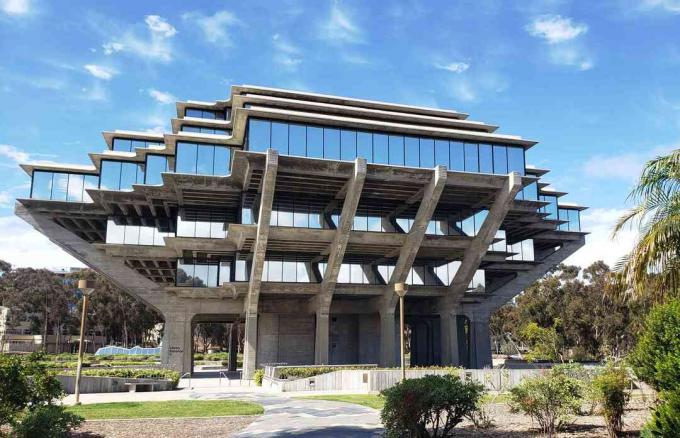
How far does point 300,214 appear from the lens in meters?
37.7

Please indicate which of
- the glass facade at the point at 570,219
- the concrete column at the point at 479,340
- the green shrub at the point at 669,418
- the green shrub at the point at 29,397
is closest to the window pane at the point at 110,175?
the green shrub at the point at 29,397

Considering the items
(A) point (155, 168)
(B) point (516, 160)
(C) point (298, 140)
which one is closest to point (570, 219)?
(B) point (516, 160)

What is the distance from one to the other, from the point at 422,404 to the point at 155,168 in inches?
1286

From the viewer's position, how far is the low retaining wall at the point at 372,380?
25953 mm

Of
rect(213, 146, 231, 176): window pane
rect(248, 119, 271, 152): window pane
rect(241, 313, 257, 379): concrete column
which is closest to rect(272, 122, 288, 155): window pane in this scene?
rect(248, 119, 271, 152): window pane

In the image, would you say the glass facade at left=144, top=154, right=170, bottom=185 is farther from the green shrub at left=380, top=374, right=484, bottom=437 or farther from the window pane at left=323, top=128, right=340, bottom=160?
the green shrub at left=380, top=374, right=484, bottom=437

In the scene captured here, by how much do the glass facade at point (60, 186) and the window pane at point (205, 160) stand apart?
379 inches

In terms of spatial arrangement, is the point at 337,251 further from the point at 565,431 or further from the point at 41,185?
the point at 565,431

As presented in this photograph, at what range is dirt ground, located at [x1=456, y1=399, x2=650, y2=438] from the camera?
12.4m

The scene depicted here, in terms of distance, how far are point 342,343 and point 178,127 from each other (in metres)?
23.7

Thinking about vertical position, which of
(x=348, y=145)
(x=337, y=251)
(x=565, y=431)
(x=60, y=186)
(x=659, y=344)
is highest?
(x=348, y=145)

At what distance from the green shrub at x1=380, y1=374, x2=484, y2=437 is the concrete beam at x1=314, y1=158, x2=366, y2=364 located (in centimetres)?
2376

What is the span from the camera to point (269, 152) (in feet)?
110

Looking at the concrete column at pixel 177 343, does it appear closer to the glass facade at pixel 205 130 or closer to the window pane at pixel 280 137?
the glass facade at pixel 205 130
